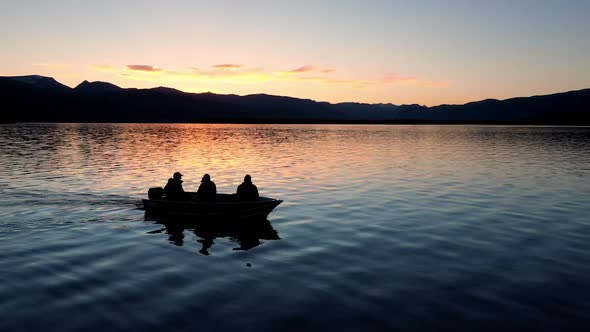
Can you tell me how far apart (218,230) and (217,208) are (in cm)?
153

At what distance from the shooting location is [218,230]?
67.1 ft

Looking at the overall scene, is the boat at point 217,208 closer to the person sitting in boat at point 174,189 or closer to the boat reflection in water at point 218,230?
the boat reflection in water at point 218,230

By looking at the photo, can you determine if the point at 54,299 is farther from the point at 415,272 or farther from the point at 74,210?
the point at 74,210

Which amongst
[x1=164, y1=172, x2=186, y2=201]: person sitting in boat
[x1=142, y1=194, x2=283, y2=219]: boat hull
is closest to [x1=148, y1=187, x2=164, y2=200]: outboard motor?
[x1=164, y1=172, x2=186, y2=201]: person sitting in boat

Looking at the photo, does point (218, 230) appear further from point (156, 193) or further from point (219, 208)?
point (156, 193)

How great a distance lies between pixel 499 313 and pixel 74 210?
852 inches

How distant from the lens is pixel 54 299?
446 inches

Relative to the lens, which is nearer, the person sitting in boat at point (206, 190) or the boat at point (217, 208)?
the boat at point (217, 208)

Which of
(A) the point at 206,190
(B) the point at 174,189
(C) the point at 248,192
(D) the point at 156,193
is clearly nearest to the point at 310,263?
(C) the point at 248,192

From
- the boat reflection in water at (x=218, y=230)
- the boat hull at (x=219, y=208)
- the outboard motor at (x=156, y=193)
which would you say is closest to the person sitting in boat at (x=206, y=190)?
the boat hull at (x=219, y=208)

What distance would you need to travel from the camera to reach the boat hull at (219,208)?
2153 centimetres

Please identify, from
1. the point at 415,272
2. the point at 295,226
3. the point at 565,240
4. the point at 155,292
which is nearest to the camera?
the point at 155,292

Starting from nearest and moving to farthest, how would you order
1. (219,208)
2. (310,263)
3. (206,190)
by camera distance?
(310,263) < (219,208) < (206,190)

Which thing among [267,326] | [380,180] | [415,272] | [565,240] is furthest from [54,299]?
[380,180]
